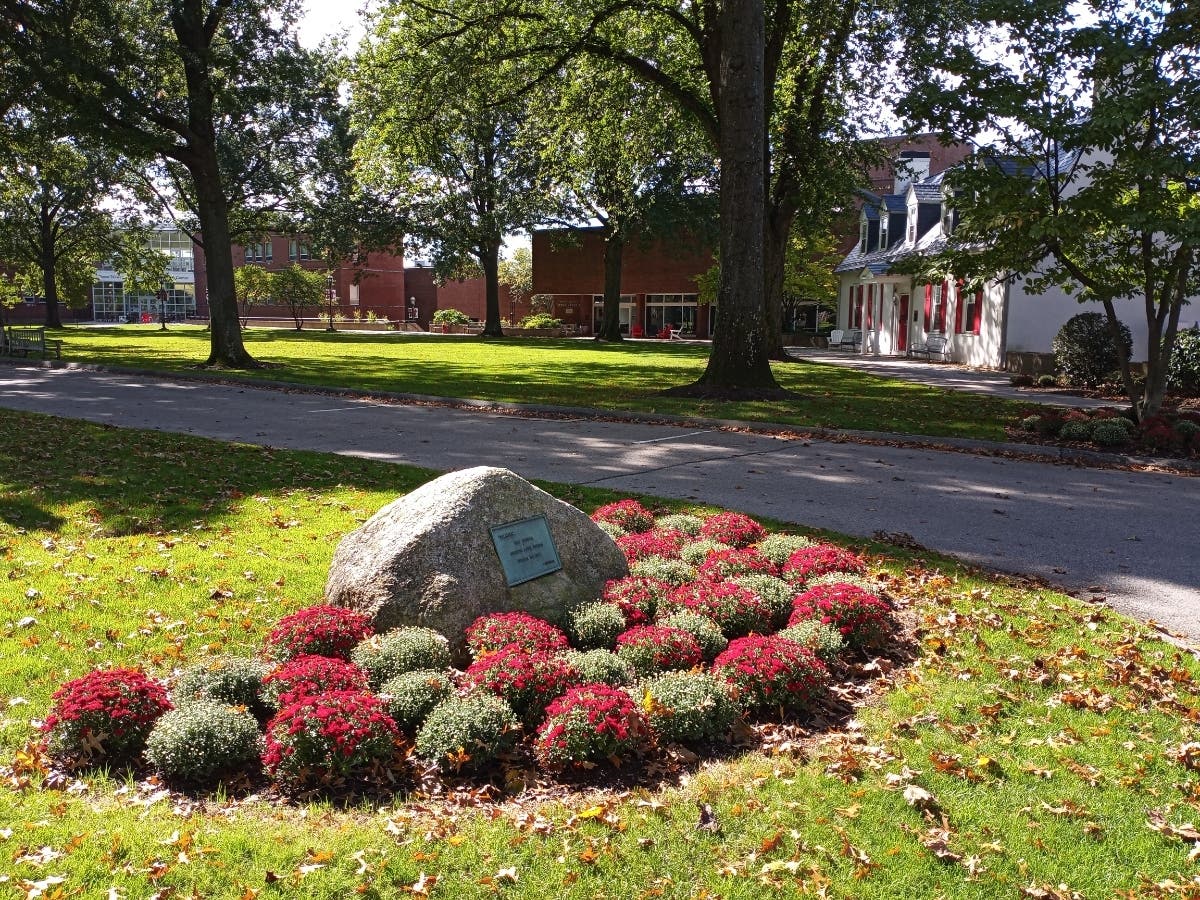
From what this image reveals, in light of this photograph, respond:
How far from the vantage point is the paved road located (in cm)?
703

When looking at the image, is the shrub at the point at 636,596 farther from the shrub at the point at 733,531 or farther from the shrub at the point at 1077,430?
the shrub at the point at 1077,430

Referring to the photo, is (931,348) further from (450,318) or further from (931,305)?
(450,318)

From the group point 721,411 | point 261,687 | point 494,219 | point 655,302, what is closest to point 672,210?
point 494,219

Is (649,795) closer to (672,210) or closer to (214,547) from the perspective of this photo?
(214,547)

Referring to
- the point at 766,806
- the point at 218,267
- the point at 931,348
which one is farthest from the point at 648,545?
the point at 931,348

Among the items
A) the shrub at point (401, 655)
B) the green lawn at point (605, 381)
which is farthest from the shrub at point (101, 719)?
the green lawn at point (605, 381)

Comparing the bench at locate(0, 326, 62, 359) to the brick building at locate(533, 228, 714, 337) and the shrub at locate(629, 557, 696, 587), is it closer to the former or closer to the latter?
the shrub at locate(629, 557, 696, 587)

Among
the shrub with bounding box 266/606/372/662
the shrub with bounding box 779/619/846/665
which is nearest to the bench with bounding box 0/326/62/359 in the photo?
the shrub with bounding box 266/606/372/662

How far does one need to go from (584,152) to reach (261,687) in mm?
21898

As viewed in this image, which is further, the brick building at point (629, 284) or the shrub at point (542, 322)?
the shrub at point (542, 322)

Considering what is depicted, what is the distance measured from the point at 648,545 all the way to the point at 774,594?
1120mm

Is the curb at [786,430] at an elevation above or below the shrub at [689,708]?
above

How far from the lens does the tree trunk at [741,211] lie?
15438 mm

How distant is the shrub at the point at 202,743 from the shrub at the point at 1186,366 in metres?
20.7
